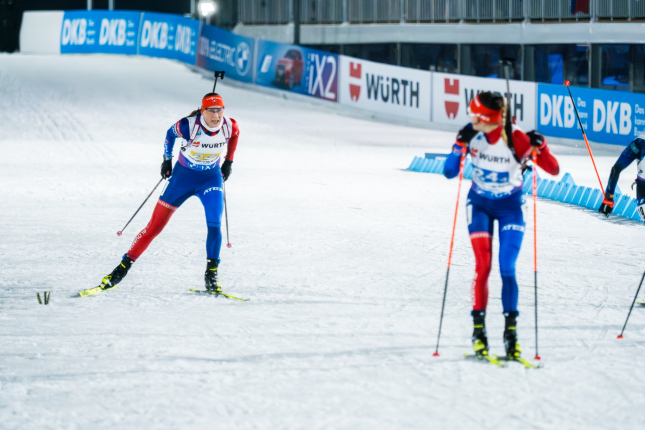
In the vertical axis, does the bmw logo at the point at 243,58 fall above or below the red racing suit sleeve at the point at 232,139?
above

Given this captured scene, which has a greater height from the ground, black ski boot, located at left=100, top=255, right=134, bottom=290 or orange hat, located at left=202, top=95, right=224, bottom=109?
orange hat, located at left=202, top=95, right=224, bottom=109

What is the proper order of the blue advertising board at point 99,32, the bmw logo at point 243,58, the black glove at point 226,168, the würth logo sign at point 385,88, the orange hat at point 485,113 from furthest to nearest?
1. the blue advertising board at point 99,32
2. the bmw logo at point 243,58
3. the würth logo sign at point 385,88
4. the black glove at point 226,168
5. the orange hat at point 485,113

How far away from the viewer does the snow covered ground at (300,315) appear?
446 cm

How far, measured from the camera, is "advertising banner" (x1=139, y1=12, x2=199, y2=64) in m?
28.8

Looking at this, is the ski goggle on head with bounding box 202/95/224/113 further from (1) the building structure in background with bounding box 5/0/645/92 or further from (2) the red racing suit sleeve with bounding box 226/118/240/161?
(1) the building structure in background with bounding box 5/0/645/92

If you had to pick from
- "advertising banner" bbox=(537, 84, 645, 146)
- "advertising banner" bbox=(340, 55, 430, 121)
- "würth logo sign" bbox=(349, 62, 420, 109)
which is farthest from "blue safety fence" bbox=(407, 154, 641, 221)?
"würth logo sign" bbox=(349, 62, 420, 109)

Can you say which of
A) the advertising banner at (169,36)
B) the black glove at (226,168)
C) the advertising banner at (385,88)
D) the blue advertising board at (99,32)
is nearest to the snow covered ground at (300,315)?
the black glove at (226,168)

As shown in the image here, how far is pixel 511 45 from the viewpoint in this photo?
2892cm

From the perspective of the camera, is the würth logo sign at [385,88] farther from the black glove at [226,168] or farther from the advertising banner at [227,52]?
the black glove at [226,168]

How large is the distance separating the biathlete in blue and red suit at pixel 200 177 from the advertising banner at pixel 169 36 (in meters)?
22.1

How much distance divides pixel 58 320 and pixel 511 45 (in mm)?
24989

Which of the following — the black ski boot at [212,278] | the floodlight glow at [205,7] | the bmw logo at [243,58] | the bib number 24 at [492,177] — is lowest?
the black ski boot at [212,278]

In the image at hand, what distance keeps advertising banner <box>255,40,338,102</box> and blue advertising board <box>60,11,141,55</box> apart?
6.13 metres

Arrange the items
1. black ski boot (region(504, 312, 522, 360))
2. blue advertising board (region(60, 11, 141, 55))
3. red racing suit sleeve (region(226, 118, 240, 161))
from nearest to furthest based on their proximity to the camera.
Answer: black ski boot (region(504, 312, 522, 360)) → red racing suit sleeve (region(226, 118, 240, 161)) → blue advertising board (region(60, 11, 141, 55))
